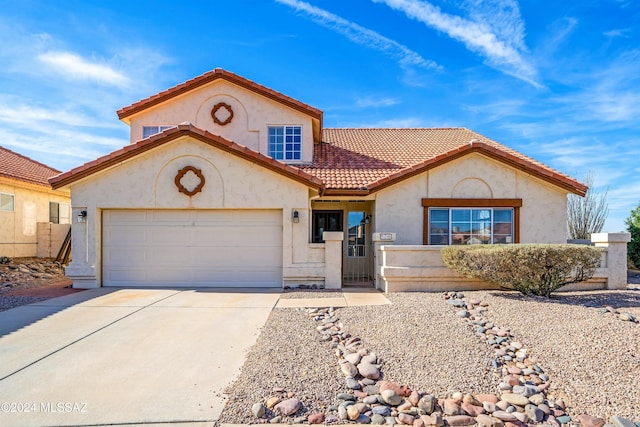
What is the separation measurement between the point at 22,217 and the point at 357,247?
1533cm

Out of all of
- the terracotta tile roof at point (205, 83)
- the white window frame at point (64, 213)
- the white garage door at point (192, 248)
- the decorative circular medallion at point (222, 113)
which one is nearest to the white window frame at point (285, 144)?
the terracotta tile roof at point (205, 83)

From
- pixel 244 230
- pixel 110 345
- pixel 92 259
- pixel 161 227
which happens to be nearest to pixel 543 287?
pixel 244 230

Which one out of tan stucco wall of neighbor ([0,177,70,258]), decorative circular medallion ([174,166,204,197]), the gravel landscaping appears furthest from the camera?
tan stucco wall of neighbor ([0,177,70,258])

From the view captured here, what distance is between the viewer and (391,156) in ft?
50.9

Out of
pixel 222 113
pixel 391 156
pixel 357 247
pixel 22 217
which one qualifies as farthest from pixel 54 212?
pixel 391 156

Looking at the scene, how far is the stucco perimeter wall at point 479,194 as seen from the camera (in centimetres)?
1234

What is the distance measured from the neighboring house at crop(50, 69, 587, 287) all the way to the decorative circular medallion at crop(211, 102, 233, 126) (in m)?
3.59

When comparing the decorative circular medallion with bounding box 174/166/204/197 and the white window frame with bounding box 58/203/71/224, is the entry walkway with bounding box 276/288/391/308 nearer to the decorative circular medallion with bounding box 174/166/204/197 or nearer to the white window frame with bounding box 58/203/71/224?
the decorative circular medallion with bounding box 174/166/204/197

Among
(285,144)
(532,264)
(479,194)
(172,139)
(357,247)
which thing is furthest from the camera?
(357,247)

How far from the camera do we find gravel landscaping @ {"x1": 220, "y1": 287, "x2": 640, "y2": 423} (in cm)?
466

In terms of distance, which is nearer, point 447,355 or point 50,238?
point 447,355

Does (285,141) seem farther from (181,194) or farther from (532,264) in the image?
(532,264)

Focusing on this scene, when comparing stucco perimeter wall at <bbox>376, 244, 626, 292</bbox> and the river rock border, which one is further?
stucco perimeter wall at <bbox>376, 244, 626, 292</bbox>

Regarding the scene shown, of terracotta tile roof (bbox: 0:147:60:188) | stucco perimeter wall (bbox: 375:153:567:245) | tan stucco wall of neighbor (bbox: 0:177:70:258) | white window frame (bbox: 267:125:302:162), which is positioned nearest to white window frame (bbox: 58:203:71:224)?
tan stucco wall of neighbor (bbox: 0:177:70:258)
